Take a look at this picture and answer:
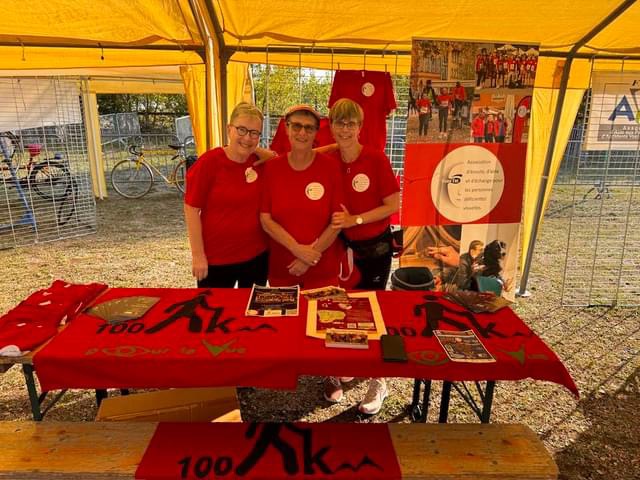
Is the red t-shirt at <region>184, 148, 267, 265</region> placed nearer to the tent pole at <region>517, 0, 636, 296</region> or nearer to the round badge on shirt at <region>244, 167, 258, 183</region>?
the round badge on shirt at <region>244, 167, 258, 183</region>

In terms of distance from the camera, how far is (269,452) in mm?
1461

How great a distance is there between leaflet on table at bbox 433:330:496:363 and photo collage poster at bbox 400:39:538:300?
156cm

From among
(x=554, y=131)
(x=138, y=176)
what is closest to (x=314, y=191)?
(x=554, y=131)

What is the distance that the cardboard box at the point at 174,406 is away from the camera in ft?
5.95

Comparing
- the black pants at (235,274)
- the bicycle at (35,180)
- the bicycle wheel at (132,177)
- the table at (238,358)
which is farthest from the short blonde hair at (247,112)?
the bicycle wheel at (132,177)

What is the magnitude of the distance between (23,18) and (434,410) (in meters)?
3.19

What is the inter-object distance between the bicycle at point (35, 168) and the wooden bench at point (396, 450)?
4.72 meters

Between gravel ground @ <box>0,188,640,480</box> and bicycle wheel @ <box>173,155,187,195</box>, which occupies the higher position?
bicycle wheel @ <box>173,155,187,195</box>

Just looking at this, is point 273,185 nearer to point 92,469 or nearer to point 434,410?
point 92,469

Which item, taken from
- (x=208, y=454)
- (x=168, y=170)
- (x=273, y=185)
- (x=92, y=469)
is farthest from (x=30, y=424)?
(x=168, y=170)

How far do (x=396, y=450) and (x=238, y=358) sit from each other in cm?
61

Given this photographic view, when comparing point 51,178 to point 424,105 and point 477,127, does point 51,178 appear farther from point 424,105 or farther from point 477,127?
point 477,127

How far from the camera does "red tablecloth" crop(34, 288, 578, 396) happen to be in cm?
142

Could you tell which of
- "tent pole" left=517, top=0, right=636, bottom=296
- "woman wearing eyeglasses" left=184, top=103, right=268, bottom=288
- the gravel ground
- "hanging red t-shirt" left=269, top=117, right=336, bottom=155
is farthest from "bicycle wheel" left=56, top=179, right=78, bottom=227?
"tent pole" left=517, top=0, right=636, bottom=296
